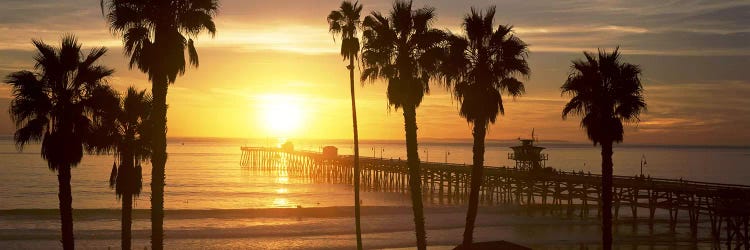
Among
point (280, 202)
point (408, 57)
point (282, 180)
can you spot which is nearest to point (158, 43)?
point (408, 57)

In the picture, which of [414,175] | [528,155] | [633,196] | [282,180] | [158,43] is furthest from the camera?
[282,180]

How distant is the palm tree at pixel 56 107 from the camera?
1756cm

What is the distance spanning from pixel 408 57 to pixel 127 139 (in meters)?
8.56

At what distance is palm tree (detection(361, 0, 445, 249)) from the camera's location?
69.8ft

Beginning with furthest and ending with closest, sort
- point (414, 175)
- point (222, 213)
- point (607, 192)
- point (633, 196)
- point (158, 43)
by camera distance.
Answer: point (222, 213) < point (633, 196) < point (414, 175) < point (607, 192) < point (158, 43)

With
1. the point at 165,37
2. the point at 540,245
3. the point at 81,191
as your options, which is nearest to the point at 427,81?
the point at 165,37

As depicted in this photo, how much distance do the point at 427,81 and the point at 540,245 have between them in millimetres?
15787

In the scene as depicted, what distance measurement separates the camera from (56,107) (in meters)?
17.7

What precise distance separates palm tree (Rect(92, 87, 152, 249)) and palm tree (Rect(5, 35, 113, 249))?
787 mm

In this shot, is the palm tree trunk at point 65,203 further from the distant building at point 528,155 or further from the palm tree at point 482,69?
the distant building at point 528,155

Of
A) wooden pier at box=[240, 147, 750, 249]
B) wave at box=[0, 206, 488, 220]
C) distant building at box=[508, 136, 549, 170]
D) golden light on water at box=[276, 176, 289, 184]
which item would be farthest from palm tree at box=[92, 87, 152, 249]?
golden light on water at box=[276, 176, 289, 184]

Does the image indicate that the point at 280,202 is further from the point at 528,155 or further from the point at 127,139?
the point at 127,139

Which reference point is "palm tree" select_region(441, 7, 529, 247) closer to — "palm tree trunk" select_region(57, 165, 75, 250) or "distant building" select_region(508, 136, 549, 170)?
"palm tree trunk" select_region(57, 165, 75, 250)

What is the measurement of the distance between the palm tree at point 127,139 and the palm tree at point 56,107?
2.58 feet
